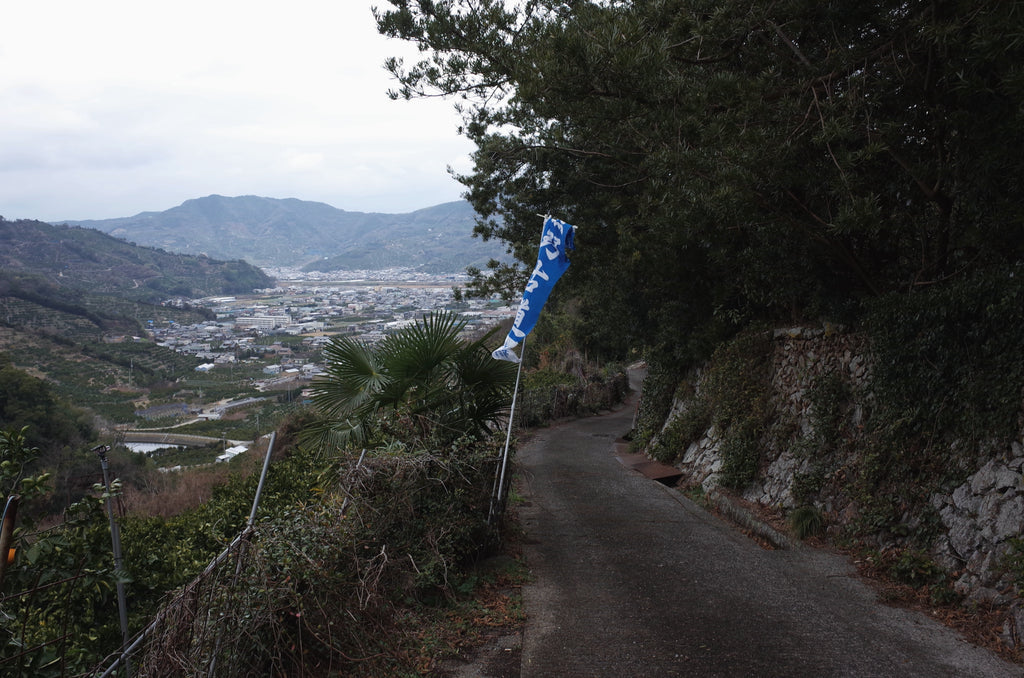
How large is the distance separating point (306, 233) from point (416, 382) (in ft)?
507

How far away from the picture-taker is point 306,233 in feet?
497

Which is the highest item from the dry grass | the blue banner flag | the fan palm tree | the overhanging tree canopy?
the overhanging tree canopy

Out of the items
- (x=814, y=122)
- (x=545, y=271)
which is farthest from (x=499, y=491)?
(x=814, y=122)

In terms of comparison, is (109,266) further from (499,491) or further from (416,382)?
(499,491)

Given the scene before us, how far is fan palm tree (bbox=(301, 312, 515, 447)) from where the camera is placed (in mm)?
6512

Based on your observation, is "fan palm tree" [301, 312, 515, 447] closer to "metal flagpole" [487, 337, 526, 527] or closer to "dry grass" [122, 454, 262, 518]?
"metal flagpole" [487, 337, 526, 527]

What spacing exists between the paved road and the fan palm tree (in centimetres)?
168

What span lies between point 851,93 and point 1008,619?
484 cm

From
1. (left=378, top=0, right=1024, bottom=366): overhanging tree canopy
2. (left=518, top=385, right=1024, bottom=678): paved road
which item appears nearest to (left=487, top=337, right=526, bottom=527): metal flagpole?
(left=518, top=385, right=1024, bottom=678): paved road

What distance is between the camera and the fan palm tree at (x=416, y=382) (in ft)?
21.4

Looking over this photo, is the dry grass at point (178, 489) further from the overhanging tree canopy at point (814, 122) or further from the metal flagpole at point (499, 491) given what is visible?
the overhanging tree canopy at point (814, 122)

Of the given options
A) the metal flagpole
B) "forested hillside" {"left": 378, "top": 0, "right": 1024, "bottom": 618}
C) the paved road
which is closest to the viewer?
the paved road

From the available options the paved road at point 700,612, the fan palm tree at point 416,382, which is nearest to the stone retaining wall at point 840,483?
the paved road at point 700,612

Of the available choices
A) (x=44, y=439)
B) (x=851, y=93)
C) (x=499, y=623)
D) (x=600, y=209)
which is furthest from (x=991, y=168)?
(x=44, y=439)
